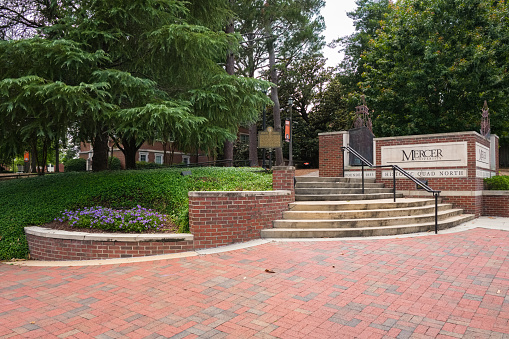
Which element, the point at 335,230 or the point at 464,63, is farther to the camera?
the point at 464,63

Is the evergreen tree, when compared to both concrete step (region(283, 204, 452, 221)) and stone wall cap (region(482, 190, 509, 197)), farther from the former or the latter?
stone wall cap (region(482, 190, 509, 197))

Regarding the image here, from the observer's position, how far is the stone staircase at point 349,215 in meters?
6.86

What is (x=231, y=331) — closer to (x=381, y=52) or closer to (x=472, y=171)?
(x=472, y=171)

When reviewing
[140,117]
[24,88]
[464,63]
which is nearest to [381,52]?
[464,63]

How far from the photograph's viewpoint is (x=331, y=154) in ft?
40.1

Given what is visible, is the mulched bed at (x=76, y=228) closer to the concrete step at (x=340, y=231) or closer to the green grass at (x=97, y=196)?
the green grass at (x=97, y=196)

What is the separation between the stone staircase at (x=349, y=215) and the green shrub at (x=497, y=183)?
6.48ft

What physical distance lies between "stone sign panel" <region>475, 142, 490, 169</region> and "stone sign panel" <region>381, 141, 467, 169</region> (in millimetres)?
508

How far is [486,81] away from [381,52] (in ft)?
23.5

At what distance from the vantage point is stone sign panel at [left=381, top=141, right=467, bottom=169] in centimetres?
1015

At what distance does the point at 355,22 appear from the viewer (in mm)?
31500

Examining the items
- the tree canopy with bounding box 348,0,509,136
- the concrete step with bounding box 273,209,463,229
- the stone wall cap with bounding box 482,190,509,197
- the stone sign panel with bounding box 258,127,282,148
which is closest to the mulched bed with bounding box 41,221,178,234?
the concrete step with bounding box 273,209,463,229

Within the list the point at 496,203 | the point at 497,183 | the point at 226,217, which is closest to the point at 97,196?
the point at 226,217

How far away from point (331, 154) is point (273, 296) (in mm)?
8962
